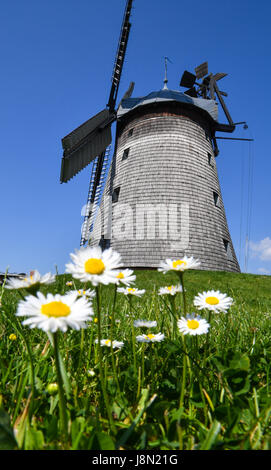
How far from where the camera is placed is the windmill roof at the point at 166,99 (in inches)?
598

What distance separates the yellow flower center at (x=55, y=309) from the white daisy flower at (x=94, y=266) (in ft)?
0.26

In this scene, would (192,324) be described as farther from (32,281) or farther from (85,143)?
(85,143)

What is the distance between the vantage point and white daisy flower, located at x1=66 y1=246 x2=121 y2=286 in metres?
0.75

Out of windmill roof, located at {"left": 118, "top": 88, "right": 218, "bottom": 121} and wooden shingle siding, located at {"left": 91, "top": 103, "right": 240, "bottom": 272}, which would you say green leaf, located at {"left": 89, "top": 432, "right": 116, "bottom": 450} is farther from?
windmill roof, located at {"left": 118, "top": 88, "right": 218, "bottom": 121}

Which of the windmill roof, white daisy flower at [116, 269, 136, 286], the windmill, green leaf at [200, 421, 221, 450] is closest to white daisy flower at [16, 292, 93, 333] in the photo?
white daisy flower at [116, 269, 136, 286]

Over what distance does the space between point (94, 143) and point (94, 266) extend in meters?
17.6

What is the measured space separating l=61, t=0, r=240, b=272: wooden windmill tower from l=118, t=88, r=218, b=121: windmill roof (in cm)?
5

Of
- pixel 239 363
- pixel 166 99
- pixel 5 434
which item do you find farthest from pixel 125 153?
pixel 5 434

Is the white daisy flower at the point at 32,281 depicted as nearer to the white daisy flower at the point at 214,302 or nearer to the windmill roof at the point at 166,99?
the white daisy flower at the point at 214,302

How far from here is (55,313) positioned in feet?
2.24
